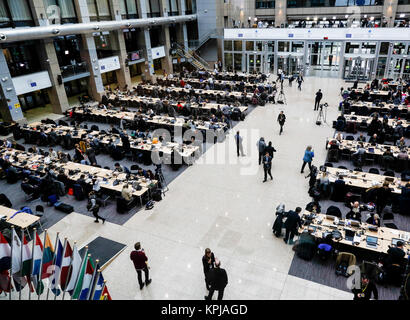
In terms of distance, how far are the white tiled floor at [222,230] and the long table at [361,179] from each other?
1.36 meters

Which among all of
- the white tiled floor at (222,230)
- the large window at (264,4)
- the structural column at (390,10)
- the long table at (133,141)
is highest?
the large window at (264,4)

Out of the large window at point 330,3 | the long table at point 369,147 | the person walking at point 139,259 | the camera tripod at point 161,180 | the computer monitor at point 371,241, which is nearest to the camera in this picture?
the person walking at point 139,259

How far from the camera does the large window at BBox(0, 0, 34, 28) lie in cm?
2062

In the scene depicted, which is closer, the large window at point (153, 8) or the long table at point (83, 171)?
the long table at point (83, 171)

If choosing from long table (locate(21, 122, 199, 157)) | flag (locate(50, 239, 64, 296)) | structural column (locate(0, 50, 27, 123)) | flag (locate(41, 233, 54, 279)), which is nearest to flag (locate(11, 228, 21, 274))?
flag (locate(41, 233, 54, 279))

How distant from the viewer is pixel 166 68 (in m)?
35.8

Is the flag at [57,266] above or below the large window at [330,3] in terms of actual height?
below

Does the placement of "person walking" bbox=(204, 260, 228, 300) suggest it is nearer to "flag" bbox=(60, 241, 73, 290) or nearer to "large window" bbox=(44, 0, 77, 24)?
"flag" bbox=(60, 241, 73, 290)

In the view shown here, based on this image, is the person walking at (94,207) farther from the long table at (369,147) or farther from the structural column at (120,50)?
the structural column at (120,50)

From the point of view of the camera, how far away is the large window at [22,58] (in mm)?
22625

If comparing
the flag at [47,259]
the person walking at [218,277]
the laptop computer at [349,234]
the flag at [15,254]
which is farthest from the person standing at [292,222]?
the flag at [15,254]

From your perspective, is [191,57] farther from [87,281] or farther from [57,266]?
[87,281]

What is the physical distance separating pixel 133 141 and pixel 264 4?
1115 inches

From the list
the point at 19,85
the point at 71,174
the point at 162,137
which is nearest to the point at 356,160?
the point at 162,137
